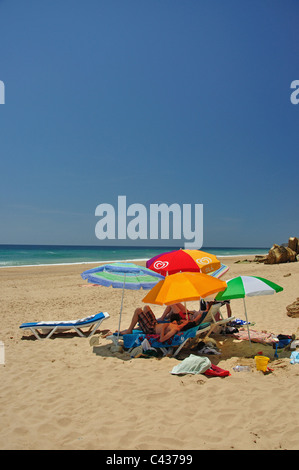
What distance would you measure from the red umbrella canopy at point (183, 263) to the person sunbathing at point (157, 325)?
3.07 feet

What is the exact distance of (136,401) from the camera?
12.9 feet

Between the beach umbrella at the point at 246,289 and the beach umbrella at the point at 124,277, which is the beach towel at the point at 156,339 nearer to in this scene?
the beach umbrella at the point at 124,277

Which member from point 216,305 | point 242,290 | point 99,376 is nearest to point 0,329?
point 99,376

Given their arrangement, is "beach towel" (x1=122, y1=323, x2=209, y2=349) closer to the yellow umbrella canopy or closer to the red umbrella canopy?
the yellow umbrella canopy

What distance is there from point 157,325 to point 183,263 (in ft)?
4.70

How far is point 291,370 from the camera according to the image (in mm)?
4734

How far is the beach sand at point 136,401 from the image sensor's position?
10.3ft

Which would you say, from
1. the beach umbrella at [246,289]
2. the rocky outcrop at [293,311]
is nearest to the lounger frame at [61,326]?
the beach umbrella at [246,289]

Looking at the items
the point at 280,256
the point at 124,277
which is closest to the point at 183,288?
the point at 124,277

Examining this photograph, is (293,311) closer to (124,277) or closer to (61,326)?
(124,277)

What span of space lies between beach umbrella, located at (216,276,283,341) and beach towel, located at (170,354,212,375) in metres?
1.10

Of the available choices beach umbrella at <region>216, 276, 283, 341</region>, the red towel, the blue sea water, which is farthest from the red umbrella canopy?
the blue sea water

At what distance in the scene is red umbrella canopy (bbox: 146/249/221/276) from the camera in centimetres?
656
